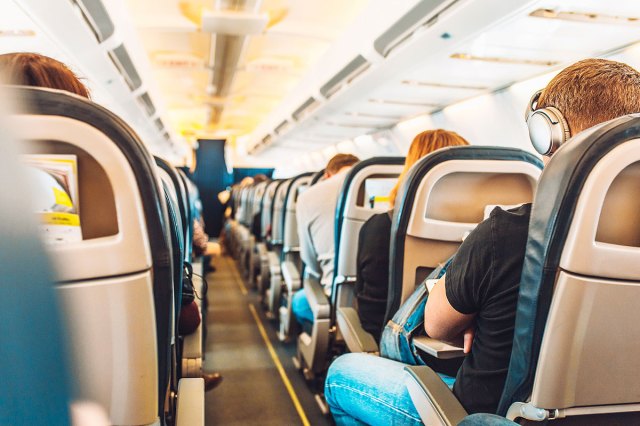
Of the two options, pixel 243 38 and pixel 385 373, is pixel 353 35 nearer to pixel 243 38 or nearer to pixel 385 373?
pixel 243 38

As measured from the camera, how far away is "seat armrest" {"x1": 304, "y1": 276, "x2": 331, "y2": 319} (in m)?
3.16

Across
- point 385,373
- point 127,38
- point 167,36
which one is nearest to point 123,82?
point 127,38

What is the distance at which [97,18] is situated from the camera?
4359 millimetres

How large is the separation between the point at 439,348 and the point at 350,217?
1.16m

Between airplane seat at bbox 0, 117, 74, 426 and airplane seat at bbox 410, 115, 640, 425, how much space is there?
100 centimetres

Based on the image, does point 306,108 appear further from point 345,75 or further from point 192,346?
point 192,346

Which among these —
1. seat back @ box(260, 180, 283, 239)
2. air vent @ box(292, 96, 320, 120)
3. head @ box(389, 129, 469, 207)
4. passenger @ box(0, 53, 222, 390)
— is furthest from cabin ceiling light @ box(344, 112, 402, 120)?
passenger @ box(0, 53, 222, 390)

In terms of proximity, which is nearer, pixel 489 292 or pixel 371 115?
pixel 489 292

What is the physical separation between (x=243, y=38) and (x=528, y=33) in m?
5.20

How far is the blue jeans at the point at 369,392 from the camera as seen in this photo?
1767 mm

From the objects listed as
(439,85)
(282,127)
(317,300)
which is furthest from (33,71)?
(282,127)

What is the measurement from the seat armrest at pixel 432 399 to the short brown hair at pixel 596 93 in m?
0.84

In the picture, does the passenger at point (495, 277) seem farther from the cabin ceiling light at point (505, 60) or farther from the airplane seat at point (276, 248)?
the airplane seat at point (276, 248)

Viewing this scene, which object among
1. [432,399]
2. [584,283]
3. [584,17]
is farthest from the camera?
[584,17]
